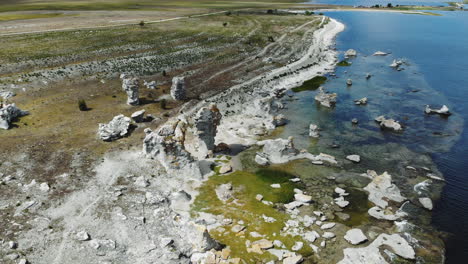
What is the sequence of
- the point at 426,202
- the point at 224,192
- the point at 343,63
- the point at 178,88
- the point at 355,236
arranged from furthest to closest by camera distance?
the point at 343,63 < the point at 178,88 < the point at 224,192 < the point at 426,202 < the point at 355,236

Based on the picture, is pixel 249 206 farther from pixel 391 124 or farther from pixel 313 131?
pixel 391 124

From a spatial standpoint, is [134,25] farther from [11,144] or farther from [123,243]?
[123,243]

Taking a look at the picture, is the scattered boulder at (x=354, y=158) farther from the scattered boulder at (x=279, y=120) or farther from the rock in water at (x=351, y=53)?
the rock in water at (x=351, y=53)

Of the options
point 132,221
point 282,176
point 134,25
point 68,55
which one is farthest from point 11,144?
point 134,25

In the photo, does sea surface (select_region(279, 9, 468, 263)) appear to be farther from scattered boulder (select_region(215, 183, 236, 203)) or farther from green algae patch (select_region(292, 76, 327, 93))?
scattered boulder (select_region(215, 183, 236, 203))

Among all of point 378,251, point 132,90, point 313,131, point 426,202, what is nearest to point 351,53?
point 313,131

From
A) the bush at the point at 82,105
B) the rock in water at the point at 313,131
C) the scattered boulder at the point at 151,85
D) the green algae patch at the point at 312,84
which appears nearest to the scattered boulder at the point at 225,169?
the rock in water at the point at 313,131
